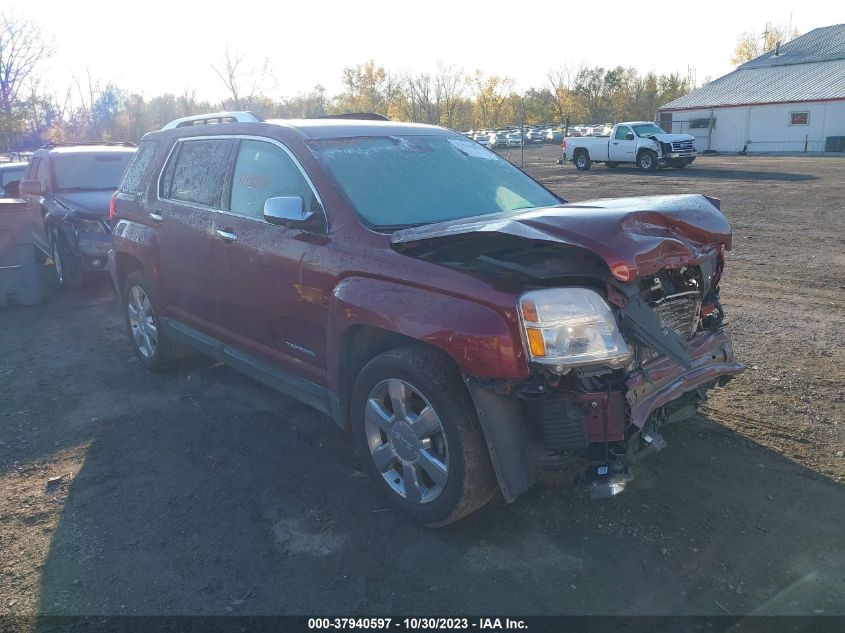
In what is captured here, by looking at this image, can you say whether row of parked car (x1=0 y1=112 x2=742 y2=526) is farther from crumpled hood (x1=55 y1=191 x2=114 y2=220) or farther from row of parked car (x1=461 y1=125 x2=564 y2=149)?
row of parked car (x1=461 y1=125 x2=564 y2=149)

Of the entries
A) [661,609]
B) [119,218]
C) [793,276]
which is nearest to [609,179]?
[793,276]

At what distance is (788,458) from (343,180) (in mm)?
3052

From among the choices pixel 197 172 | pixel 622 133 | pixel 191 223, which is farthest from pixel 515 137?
pixel 191 223

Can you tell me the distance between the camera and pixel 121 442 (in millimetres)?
4668

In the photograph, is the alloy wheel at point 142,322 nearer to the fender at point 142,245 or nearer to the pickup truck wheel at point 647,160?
the fender at point 142,245

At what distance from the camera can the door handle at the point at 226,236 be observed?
176 inches

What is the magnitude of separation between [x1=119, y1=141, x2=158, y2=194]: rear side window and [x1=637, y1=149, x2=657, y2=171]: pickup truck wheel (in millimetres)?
25219

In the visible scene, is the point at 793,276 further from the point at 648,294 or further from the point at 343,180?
the point at 343,180

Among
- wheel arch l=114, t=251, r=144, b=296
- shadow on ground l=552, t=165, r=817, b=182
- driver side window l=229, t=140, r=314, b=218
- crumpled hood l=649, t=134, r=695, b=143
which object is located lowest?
shadow on ground l=552, t=165, r=817, b=182

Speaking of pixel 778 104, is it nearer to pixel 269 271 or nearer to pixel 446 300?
pixel 269 271

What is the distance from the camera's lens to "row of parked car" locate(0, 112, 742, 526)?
Result: 301 cm

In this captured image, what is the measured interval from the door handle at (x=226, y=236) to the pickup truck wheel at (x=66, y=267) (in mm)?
5578

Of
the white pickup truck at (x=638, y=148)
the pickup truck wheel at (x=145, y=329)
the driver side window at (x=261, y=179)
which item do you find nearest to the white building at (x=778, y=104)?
the white pickup truck at (x=638, y=148)

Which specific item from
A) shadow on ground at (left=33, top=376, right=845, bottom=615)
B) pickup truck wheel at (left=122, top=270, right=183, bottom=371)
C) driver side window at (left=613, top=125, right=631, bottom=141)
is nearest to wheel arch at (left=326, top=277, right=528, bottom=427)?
shadow on ground at (left=33, top=376, right=845, bottom=615)
